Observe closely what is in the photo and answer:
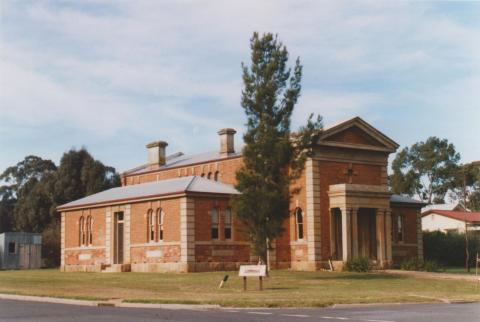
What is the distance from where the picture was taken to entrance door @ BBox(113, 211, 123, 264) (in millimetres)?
50656

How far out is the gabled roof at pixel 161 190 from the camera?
46.2m

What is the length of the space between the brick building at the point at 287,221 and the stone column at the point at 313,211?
0.20 ft

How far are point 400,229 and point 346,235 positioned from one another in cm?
924

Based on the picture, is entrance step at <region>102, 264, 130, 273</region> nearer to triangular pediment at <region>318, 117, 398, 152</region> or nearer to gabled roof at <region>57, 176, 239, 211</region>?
gabled roof at <region>57, 176, 239, 211</region>

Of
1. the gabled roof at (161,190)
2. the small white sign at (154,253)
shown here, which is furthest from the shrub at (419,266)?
the small white sign at (154,253)

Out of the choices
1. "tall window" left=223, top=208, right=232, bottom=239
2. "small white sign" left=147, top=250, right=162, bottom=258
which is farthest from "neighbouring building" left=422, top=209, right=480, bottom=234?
"small white sign" left=147, top=250, right=162, bottom=258

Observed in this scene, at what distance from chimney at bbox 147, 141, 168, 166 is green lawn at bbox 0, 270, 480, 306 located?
24243 mm

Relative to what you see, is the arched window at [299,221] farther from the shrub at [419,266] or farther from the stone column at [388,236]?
the shrub at [419,266]

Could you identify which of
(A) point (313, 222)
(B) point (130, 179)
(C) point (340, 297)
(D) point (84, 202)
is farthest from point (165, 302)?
(B) point (130, 179)

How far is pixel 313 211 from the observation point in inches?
1828

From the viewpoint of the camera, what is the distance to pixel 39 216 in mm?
81000

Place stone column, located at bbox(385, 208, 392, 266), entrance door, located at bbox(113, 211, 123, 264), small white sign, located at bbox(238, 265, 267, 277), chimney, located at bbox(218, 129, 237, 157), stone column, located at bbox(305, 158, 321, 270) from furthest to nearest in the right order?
chimney, located at bbox(218, 129, 237, 157) → entrance door, located at bbox(113, 211, 123, 264) → stone column, located at bbox(385, 208, 392, 266) → stone column, located at bbox(305, 158, 321, 270) → small white sign, located at bbox(238, 265, 267, 277)

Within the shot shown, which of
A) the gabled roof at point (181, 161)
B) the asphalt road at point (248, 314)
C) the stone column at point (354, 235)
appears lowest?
the asphalt road at point (248, 314)

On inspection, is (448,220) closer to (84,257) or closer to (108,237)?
(84,257)
